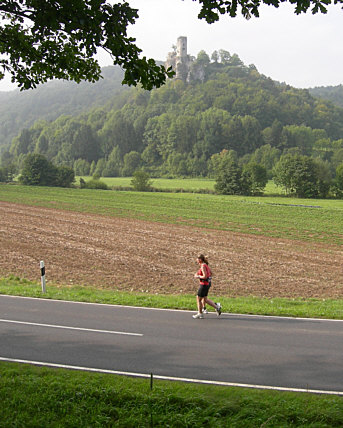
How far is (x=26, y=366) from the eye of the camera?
752cm

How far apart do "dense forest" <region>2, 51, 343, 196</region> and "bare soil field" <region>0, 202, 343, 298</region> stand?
8455 cm

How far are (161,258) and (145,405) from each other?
54.8 feet

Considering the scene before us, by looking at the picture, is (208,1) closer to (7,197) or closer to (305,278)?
(305,278)

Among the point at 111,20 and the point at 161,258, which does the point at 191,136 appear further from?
the point at 111,20

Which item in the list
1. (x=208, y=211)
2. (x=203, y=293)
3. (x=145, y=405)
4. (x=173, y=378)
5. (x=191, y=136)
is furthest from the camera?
(x=191, y=136)

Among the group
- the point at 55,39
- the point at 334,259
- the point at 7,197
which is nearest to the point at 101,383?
the point at 55,39

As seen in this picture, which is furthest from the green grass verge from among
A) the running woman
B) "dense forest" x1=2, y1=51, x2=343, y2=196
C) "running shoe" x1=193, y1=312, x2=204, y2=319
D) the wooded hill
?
"running shoe" x1=193, y1=312, x2=204, y2=319

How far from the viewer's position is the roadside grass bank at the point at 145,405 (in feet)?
17.1

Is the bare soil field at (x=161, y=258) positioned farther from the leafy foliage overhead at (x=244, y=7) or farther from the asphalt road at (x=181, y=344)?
the leafy foliage overhead at (x=244, y=7)

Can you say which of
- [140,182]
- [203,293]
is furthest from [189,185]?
[203,293]

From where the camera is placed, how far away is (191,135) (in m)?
137

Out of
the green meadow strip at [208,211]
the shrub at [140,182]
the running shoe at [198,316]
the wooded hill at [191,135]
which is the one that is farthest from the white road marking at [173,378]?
the wooded hill at [191,135]

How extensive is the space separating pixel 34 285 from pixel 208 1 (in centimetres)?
1262

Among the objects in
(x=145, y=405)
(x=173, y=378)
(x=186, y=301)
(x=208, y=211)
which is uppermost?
(x=208, y=211)
